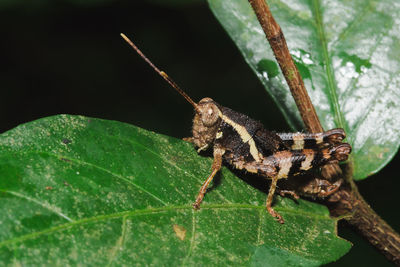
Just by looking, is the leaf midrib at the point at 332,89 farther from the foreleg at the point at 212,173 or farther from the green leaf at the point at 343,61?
the foreleg at the point at 212,173

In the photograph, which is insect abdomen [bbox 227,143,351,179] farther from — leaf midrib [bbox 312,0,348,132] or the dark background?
the dark background

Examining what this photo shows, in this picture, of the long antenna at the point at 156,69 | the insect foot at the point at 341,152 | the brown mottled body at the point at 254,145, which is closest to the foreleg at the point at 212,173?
the brown mottled body at the point at 254,145

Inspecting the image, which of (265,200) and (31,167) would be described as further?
(265,200)

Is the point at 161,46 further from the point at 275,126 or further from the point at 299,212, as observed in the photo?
the point at 299,212

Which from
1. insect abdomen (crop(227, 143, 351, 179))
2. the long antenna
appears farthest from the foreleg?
the long antenna

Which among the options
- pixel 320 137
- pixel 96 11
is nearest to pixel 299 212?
pixel 320 137

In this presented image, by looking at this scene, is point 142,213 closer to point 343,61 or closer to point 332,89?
point 332,89
